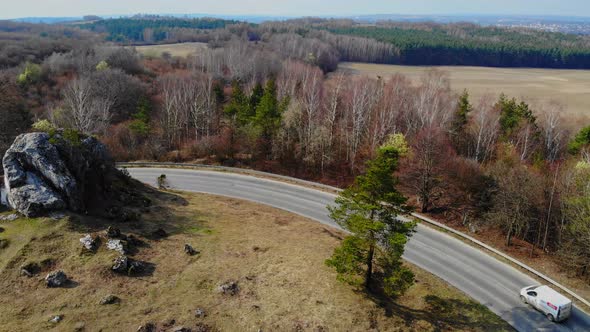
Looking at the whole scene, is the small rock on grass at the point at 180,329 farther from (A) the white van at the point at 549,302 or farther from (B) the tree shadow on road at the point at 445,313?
(A) the white van at the point at 549,302

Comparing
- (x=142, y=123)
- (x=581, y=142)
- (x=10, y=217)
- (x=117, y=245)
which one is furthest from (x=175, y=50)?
(x=117, y=245)

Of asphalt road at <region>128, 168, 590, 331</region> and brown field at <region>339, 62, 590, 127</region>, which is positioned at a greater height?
brown field at <region>339, 62, 590, 127</region>

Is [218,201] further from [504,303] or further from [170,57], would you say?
[170,57]

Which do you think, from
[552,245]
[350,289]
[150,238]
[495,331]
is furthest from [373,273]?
[552,245]

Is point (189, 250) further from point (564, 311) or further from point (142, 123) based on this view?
point (142, 123)

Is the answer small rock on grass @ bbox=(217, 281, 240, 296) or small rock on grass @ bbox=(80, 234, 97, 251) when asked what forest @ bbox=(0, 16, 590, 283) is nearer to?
small rock on grass @ bbox=(80, 234, 97, 251)

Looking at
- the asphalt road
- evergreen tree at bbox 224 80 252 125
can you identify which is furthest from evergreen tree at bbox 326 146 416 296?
evergreen tree at bbox 224 80 252 125
